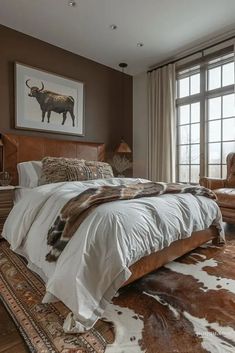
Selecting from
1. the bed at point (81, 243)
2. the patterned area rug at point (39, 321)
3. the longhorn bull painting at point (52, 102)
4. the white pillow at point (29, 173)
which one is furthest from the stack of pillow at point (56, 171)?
the patterned area rug at point (39, 321)

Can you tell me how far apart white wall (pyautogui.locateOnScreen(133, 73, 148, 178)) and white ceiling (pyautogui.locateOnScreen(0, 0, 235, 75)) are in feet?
2.53

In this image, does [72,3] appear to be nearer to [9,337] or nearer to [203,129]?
[203,129]

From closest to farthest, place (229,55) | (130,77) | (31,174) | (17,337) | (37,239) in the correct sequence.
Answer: (17,337), (37,239), (31,174), (229,55), (130,77)

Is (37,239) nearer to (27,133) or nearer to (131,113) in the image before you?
(27,133)

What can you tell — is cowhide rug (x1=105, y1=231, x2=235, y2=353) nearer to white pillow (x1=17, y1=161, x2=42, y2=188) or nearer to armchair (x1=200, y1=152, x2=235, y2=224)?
armchair (x1=200, y1=152, x2=235, y2=224)

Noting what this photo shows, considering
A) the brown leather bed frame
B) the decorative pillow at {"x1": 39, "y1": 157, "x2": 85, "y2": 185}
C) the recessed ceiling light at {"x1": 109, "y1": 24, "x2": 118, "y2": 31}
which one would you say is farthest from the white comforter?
the recessed ceiling light at {"x1": 109, "y1": 24, "x2": 118, "y2": 31}

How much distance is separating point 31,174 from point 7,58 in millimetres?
A: 1692

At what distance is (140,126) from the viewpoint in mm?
4777

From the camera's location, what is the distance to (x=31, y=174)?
3004 mm

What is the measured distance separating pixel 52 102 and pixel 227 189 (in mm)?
2854

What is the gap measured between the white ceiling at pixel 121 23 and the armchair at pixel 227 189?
1891 millimetres

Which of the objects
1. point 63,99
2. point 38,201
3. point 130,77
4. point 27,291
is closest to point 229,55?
point 130,77

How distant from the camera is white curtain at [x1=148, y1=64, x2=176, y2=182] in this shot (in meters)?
4.20

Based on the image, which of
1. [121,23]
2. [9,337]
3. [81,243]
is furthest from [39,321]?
[121,23]
